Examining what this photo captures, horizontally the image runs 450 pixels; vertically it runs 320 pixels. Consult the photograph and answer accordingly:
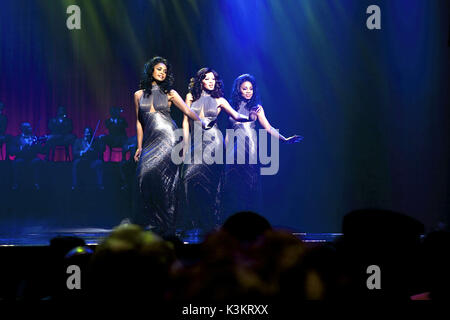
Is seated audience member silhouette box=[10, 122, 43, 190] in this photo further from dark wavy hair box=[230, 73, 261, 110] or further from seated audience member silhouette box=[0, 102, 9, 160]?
dark wavy hair box=[230, 73, 261, 110]

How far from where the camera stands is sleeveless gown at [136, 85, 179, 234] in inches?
199

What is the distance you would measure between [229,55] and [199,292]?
4718mm

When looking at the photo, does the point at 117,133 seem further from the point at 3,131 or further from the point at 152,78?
the point at 3,131

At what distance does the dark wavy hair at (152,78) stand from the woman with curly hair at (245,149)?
0.68 m

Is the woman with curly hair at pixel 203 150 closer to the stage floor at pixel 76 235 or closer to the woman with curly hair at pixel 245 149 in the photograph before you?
the woman with curly hair at pixel 245 149

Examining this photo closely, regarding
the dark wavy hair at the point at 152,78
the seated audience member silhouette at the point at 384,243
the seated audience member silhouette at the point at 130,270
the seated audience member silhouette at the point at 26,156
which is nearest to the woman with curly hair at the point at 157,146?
the dark wavy hair at the point at 152,78

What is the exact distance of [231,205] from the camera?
527cm

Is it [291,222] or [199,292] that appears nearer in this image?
[199,292]

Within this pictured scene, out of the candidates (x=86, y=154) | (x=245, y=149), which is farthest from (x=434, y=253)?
(x=86, y=154)

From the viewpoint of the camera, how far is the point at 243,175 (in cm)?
527

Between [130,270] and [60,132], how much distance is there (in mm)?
4604

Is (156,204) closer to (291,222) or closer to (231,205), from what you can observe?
(231,205)
